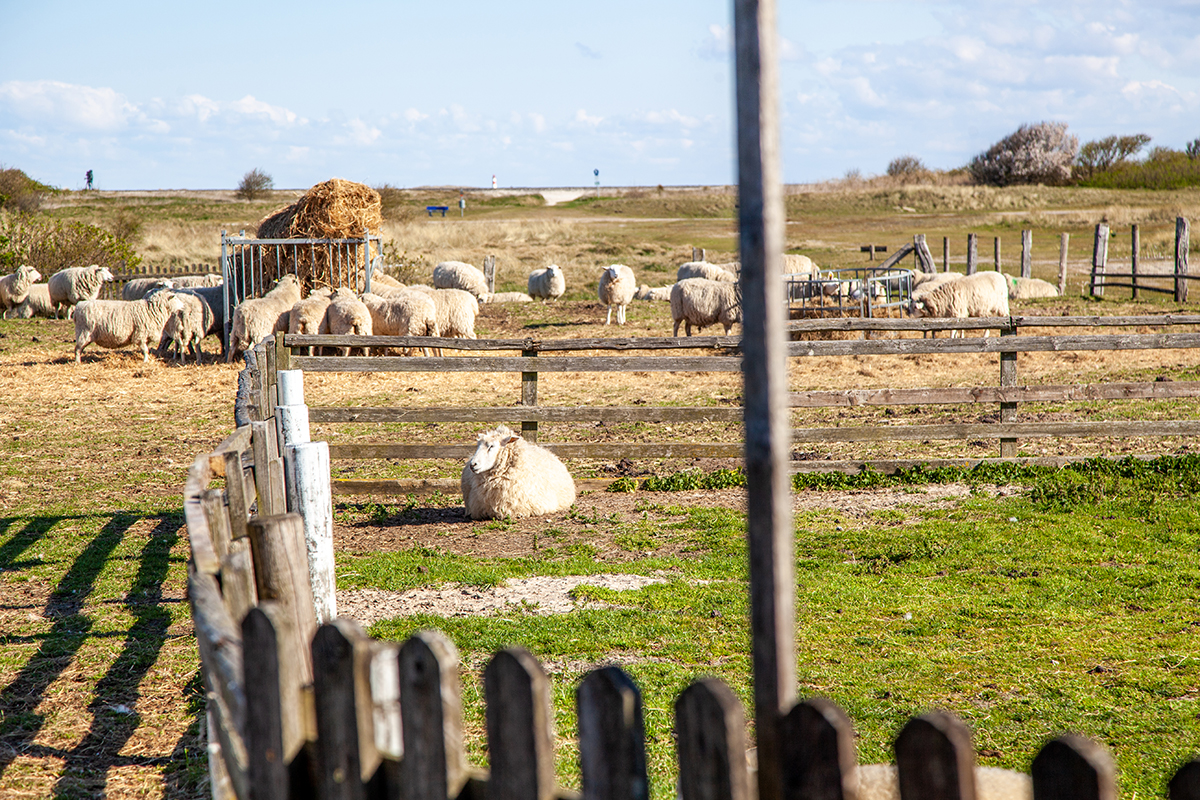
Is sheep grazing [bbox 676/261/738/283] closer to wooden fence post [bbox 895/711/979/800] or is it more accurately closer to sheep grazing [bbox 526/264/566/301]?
sheep grazing [bbox 526/264/566/301]

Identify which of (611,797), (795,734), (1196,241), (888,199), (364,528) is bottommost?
(364,528)

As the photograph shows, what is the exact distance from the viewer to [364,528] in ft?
26.7

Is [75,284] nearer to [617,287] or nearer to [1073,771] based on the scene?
[617,287]

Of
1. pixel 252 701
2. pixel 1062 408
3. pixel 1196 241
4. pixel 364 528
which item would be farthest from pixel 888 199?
pixel 252 701

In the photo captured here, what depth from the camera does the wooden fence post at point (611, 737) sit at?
1.48m

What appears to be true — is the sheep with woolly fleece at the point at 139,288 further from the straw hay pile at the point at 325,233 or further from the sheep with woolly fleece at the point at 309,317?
the sheep with woolly fleece at the point at 309,317

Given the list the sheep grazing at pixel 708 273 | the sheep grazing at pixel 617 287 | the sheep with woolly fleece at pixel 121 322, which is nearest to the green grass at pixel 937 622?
the sheep with woolly fleece at pixel 121 322

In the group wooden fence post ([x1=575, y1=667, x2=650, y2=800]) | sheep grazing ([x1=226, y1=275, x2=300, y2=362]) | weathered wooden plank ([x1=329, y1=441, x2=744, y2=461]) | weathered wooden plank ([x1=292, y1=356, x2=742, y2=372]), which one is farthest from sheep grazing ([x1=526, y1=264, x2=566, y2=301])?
wooden fence post ([x1=575, y1=667, x2=650, y2=800])

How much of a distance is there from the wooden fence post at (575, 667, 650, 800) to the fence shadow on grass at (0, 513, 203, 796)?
9.47 ft

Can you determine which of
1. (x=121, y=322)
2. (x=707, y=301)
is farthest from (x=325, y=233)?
(x=707, y=301)

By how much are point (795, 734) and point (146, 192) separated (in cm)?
8932

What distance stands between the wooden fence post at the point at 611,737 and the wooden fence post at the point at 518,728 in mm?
67

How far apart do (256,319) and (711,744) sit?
55.6 ft

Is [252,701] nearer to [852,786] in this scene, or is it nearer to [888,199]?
[852,786]
